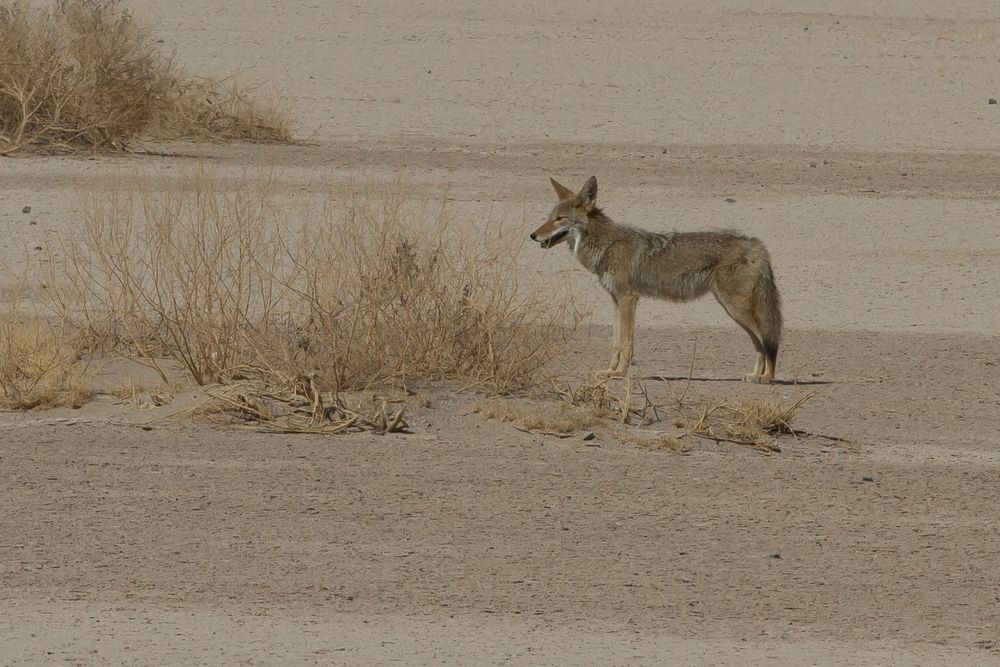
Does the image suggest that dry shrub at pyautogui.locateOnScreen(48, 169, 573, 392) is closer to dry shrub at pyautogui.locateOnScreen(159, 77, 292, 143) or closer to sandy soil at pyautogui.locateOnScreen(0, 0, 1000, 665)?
sandy soil at pyautogui.locateOnScreen(0, 0, 1000, 665)

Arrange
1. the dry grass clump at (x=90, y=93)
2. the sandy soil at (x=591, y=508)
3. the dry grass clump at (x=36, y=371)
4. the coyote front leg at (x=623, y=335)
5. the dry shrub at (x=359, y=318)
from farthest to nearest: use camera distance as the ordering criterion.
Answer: the dry grass clump at (x=90, y=93)
the coyote front leg at (x=623, y=335)
the dry shrub at (x=359, y=318)
the dry grass clump at (x=36, y=371)
the sandy soil at (x=591, y=508)

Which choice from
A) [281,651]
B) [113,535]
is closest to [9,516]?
[113,535]

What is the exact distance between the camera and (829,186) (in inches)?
790

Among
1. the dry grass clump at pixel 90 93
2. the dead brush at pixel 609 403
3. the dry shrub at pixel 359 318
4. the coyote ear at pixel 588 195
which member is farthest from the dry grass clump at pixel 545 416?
the dry grass clump at pixel 90 93

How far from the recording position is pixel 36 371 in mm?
10094

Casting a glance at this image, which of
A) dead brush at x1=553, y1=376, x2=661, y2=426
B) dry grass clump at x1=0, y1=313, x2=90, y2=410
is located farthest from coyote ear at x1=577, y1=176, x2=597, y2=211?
dry grass clump at x1=0, y1=313, x2=90, y2=410

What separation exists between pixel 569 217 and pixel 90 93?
9.82m

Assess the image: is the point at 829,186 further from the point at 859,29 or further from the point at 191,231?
the point at 859,29

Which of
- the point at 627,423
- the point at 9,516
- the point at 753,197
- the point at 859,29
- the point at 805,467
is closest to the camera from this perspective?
the point at 9,516

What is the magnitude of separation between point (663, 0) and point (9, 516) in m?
30.4

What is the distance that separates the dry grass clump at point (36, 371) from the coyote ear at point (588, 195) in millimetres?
3396

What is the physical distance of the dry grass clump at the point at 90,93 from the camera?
19562 mm

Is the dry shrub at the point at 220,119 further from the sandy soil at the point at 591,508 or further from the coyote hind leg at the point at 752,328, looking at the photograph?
the coyote hind leg at the point at 752,328

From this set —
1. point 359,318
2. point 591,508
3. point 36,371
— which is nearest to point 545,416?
point 359,318
